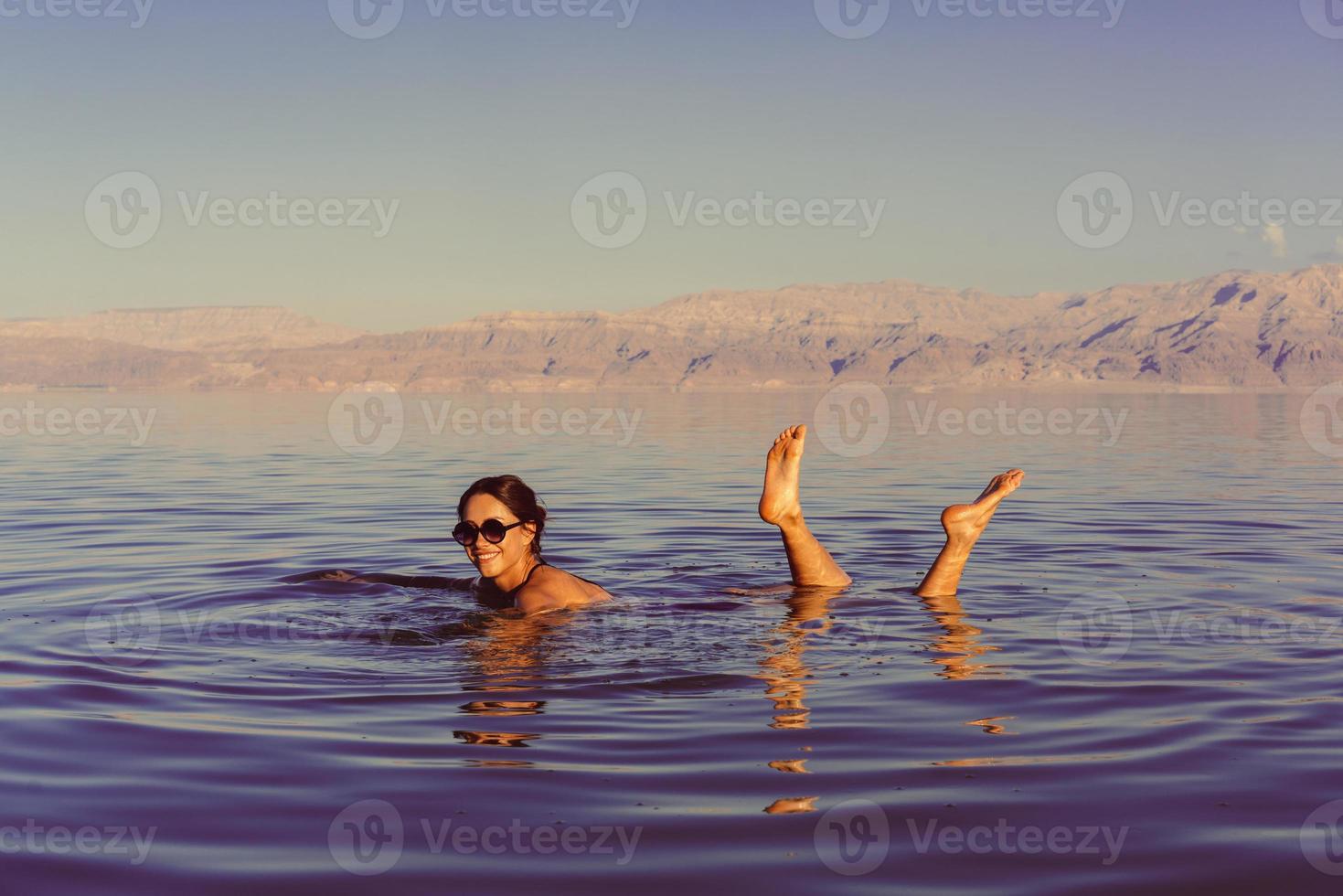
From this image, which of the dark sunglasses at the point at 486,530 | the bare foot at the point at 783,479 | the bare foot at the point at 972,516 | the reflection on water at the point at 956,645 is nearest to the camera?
the reflection on water at the point at 956,645

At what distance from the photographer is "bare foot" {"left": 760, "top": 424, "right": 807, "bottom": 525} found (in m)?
9.08

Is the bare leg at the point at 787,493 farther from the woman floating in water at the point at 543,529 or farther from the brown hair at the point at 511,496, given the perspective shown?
the brown hair at the point at 511,496

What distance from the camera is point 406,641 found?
8516 mm

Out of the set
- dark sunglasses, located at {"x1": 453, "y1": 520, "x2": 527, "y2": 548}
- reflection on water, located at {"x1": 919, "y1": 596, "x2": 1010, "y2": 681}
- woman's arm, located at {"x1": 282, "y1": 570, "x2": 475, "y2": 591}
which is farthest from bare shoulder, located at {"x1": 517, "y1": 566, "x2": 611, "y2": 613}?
reflection on water, located at {"x1": 919, "y1": 596, "x2": 1010, "y2": 681}

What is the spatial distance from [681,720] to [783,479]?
3.07 metres

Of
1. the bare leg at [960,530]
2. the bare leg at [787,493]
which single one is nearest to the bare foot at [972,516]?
the bare leg at [960,530]

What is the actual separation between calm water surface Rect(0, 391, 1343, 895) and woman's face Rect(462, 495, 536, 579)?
437mm

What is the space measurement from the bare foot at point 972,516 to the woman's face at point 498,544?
305cm

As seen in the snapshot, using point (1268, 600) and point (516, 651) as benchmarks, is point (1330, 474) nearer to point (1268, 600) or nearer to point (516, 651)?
point (1268, 600)

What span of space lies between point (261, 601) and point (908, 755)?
6396 mm

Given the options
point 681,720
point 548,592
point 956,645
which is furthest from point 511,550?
point 956,645

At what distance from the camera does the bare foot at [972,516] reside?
9391 millimetres

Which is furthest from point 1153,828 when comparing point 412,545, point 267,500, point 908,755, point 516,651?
point 267,500

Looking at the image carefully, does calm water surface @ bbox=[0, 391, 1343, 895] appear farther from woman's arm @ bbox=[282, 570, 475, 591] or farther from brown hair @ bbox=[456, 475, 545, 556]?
brown hair @ bbox=[456, 475, 545, 556]
